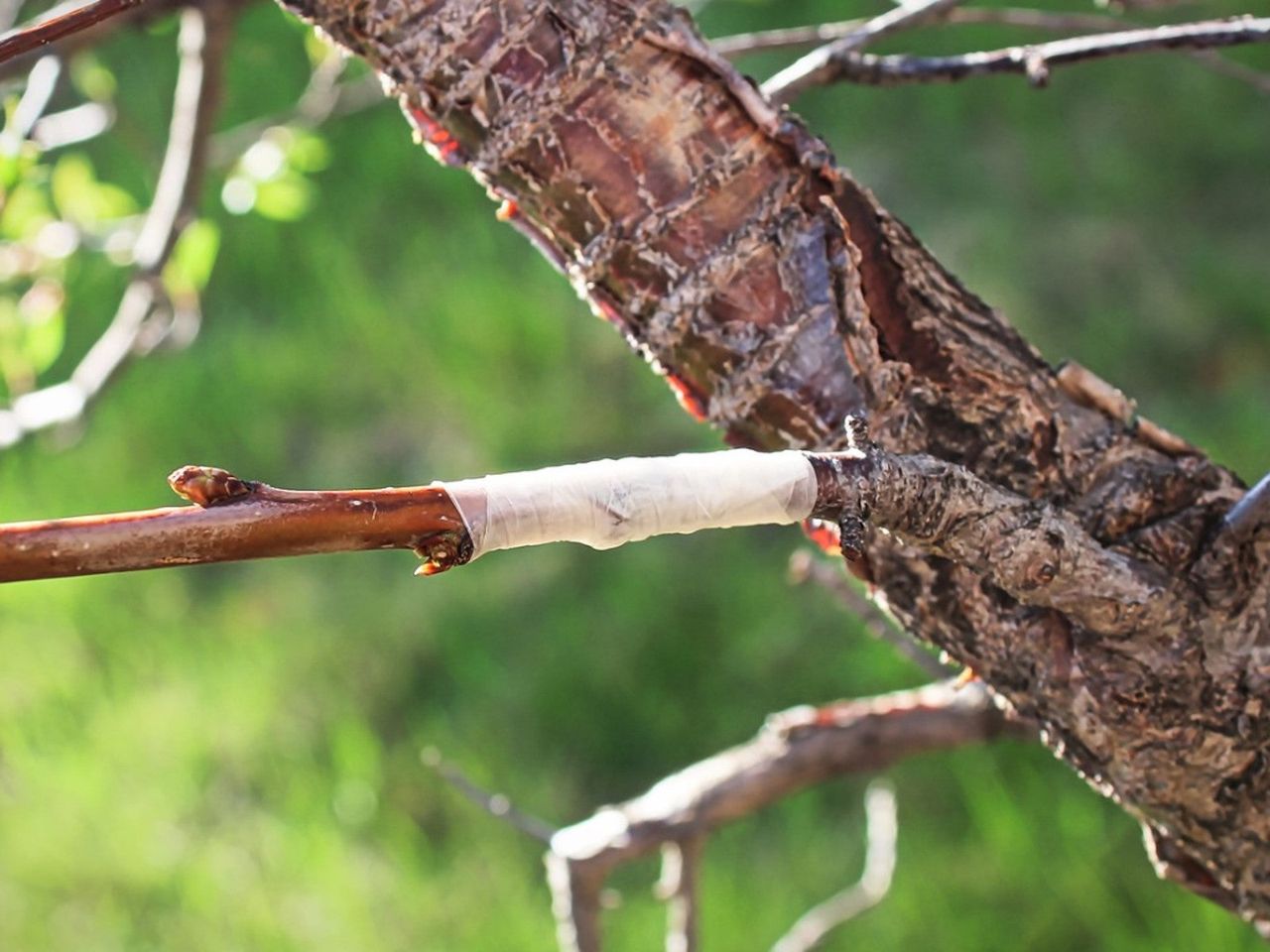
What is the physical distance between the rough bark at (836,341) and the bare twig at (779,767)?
45cm

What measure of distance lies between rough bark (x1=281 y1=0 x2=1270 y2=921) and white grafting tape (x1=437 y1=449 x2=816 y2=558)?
20 centimetres

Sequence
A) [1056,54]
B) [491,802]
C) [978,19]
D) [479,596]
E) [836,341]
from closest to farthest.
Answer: [836,341] → [1056,54] → [978,19] → [491,802] → [479,596]

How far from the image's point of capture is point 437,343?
9.51 feet

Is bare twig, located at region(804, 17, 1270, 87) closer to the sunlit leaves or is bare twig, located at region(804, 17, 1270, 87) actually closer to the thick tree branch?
the thick tree branch

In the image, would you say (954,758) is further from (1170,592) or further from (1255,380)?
(1170,592)

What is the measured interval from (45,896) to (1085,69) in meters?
2.69

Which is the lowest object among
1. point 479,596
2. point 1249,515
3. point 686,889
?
point 479,596

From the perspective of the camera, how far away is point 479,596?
2539 mm

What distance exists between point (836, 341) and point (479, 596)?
6.17ft

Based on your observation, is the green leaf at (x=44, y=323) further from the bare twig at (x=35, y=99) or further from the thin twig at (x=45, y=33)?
the thin twig at (x=45, y=33)

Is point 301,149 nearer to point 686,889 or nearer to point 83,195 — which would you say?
point 83,195

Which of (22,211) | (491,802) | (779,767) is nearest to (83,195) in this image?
(22,211)

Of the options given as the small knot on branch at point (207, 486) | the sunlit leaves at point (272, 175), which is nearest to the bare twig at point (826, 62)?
the small knot on branch at point (207, 486)

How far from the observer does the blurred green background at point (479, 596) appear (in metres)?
2.05
